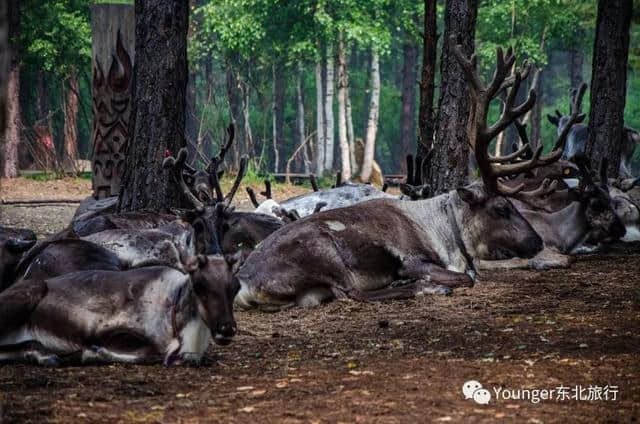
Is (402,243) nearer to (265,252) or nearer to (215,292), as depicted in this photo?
(265,252)

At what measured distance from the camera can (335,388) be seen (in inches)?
217

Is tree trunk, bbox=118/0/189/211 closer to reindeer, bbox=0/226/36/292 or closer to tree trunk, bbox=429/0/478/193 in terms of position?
reindeer, bbox=0/226/36/292

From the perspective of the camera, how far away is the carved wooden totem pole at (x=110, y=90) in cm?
1371

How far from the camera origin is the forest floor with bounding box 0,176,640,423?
499 cm

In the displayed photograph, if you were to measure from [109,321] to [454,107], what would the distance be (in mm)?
6411

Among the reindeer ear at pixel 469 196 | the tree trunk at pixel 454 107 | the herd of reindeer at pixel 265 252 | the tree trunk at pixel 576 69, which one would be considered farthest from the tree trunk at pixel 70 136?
the tree trunk at pixel 576 69

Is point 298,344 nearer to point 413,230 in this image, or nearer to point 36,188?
point 413,230

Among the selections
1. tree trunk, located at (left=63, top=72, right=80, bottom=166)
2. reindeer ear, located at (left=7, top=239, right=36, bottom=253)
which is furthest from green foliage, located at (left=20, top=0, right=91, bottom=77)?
reindeer ear, located at (left=7, top=239, right=36, bottom=253)


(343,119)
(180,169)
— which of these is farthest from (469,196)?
(343,119)

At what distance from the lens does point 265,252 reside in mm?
9094

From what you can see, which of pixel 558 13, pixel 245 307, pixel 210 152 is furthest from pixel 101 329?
pixel 210 152

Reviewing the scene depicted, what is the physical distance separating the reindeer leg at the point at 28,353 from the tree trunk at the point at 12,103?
2066 centimetres

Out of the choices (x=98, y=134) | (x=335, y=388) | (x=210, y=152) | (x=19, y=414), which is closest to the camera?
(x=19, y=414)

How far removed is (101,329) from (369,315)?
255 centimetres
